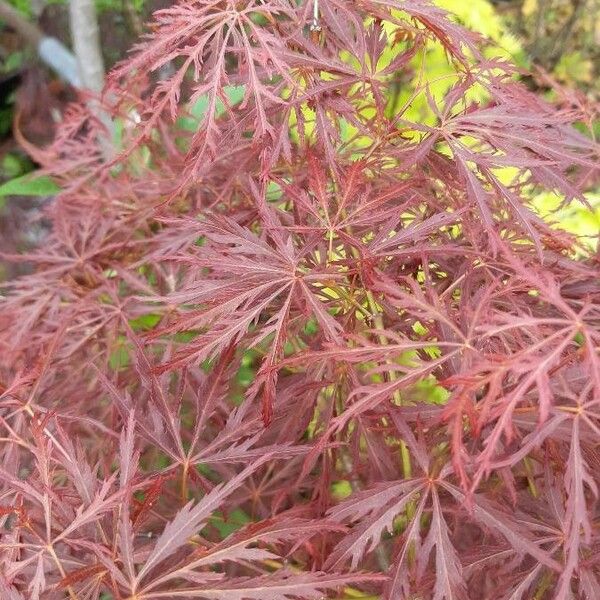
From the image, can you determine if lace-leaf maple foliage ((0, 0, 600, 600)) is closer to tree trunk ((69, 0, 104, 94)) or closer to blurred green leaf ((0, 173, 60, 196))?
blurred green leaf ((0, 173, 60, 196))

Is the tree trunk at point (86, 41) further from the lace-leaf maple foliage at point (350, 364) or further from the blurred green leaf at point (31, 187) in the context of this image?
the lace-leaf maple foliage at point (350, 364)

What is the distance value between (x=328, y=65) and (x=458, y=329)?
0.27 metres

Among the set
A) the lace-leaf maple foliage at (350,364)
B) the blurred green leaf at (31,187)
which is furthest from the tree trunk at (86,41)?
the lace-leaf maple foliage at (350,364)

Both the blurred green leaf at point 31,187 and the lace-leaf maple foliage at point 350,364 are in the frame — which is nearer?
the lace-leaf maple foliage at point 350,364

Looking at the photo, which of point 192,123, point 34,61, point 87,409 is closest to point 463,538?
point 87,409

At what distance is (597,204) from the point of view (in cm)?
160

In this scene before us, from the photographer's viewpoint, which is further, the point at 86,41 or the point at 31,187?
the point at 86,41

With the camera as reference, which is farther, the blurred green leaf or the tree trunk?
the tree trunk

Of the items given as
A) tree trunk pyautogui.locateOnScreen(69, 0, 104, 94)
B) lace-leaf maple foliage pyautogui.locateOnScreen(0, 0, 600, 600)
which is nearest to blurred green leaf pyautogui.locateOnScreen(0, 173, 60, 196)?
tree trunk pyautogui.locateOnScreen(69, 0, 104, 94)

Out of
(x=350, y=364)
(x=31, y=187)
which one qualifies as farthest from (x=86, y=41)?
(x=350, y=364)

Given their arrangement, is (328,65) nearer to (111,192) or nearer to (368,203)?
(368,203)

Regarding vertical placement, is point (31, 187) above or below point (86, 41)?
below

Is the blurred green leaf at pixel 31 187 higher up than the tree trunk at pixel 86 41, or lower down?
lower down

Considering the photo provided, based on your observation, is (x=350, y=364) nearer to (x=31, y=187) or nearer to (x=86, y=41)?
(x=31, y=187)
